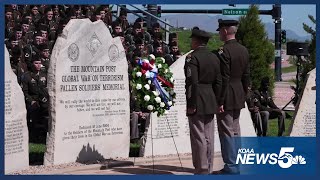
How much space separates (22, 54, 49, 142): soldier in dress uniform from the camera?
9.34 meters

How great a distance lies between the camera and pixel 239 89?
26.4 ft

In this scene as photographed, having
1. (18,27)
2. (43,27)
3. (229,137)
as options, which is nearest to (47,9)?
(18,27)

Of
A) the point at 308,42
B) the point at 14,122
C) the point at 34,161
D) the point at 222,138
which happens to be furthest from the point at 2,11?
the point at 308,42

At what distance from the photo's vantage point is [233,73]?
26.2 feet

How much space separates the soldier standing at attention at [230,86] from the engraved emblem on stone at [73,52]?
1678 millimetres

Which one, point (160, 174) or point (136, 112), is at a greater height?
point (136, 112)

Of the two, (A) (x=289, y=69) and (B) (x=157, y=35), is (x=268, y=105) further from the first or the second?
(B) (x=157, y=35)

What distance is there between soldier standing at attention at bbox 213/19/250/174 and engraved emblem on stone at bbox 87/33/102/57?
157 centimetres

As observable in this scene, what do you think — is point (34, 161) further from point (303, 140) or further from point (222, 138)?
point (303, 140)

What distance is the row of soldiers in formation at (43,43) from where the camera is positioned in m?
8.78

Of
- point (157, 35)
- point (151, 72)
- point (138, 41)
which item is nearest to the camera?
point (151, 72)

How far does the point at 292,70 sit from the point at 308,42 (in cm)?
50

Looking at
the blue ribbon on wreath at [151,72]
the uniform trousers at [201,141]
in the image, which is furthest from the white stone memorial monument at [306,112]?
the blue ribbon on wreath at [151,72]

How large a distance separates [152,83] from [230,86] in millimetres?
880
